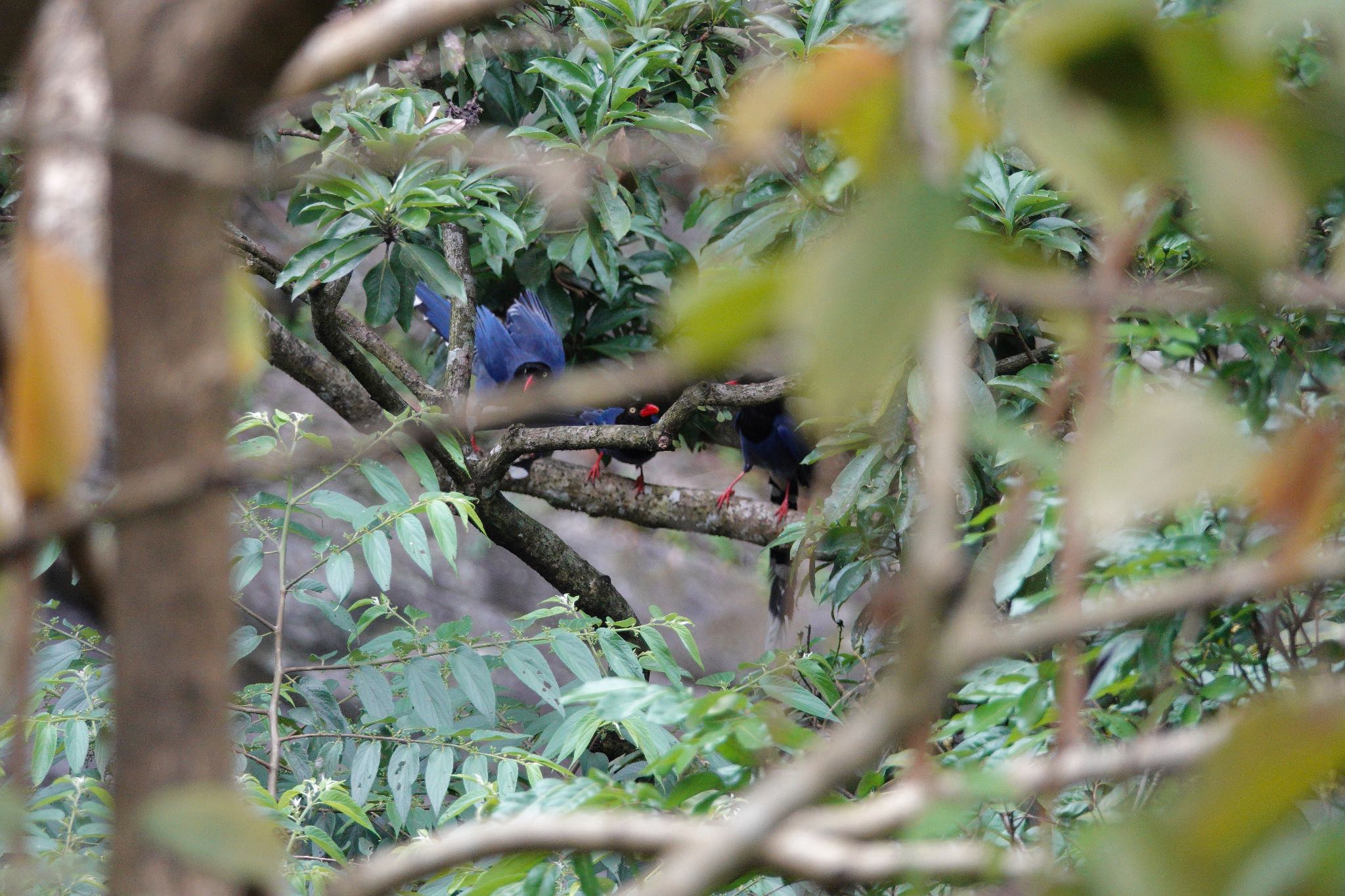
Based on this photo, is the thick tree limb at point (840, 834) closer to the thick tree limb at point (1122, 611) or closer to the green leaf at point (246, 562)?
the thick tree limb at point (1122, 611)

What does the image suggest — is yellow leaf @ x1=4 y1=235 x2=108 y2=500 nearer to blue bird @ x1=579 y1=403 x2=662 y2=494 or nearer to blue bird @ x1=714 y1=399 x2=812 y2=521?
blue bird @ x1=579 y1=403 x2=662 y2=494

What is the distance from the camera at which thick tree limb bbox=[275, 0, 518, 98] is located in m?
0.43

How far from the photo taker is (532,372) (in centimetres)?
455

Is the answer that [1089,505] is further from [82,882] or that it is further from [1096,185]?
[82,882]

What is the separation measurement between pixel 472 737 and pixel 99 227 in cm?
146

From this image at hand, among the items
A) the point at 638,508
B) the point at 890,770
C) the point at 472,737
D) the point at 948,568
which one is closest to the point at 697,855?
the point at 948,568

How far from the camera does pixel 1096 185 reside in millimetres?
308

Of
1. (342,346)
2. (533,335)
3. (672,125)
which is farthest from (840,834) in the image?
(533,335)

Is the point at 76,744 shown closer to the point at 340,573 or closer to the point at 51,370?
the point at 340,573

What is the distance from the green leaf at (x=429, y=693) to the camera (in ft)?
6.23

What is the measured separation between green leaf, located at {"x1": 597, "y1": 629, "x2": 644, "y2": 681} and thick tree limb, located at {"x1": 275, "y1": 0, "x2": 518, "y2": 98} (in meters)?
1.54

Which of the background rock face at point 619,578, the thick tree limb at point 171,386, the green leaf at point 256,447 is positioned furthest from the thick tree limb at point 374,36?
the background rock face at point 619,578

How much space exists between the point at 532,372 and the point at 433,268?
1.93 metres

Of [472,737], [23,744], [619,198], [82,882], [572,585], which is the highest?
[23,744]
